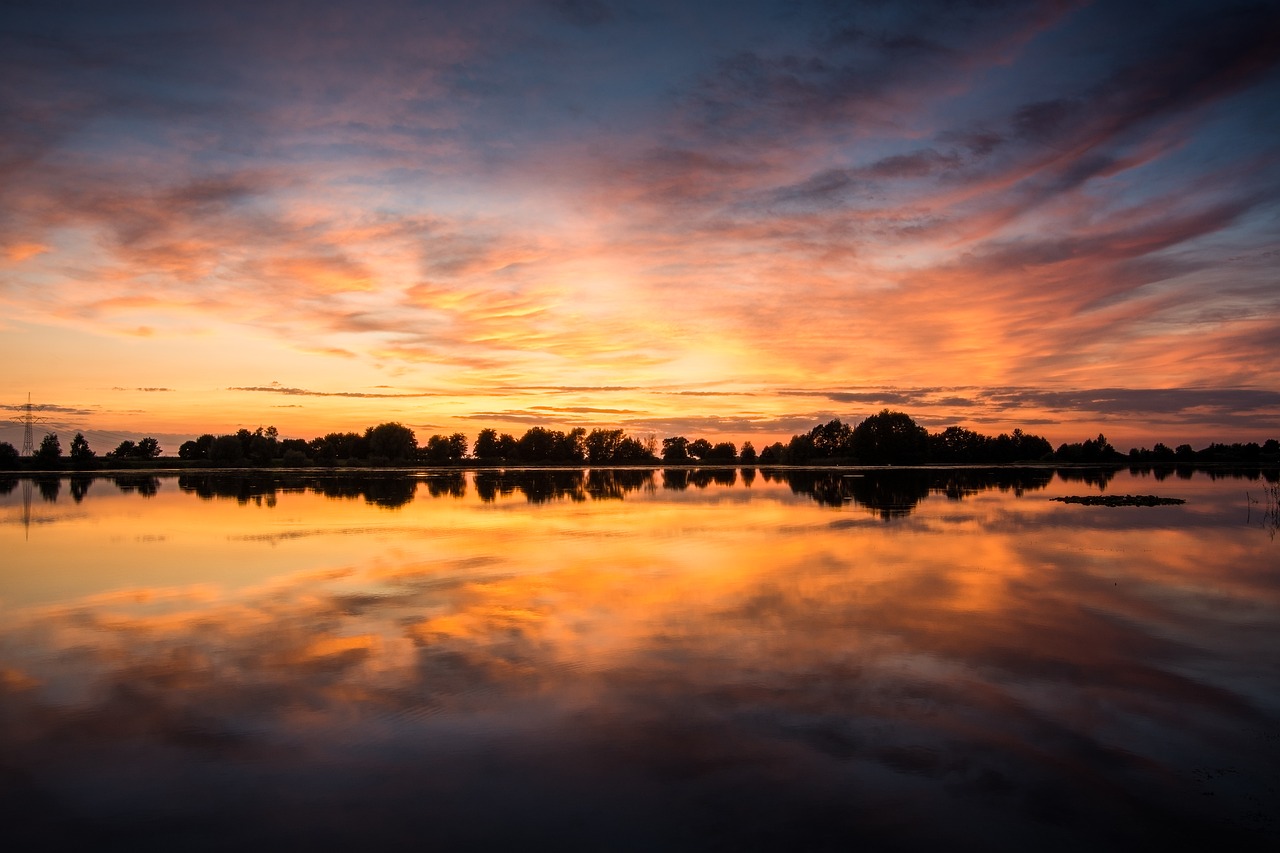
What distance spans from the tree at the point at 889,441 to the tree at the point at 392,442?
354 ft

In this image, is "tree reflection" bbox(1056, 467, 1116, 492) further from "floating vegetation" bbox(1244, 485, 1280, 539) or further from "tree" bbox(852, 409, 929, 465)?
"tree" bbox(852, 409, 929, 465)

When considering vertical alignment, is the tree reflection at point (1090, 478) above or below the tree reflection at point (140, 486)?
below

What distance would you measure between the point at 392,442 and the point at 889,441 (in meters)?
117

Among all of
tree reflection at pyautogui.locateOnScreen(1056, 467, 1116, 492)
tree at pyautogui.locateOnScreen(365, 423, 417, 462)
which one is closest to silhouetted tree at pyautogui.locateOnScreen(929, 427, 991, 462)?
tree reflection at pyautogui.locateOnScreen(1056, 467, 1116, 492)

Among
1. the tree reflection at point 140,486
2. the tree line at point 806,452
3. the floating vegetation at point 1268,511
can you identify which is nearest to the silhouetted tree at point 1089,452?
the tree line at point 806,452

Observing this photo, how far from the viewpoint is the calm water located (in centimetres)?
728

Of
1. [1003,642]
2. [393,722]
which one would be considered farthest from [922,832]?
[1003,642]

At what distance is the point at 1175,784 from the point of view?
791 centimetres

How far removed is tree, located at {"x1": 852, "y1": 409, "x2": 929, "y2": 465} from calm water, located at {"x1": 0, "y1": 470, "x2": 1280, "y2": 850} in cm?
14477

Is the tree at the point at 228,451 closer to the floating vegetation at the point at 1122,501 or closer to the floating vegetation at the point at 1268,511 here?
the floating vegetation at the point at 1122,501

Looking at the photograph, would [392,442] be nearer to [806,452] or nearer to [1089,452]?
[806,452]

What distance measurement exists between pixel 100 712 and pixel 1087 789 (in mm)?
12271

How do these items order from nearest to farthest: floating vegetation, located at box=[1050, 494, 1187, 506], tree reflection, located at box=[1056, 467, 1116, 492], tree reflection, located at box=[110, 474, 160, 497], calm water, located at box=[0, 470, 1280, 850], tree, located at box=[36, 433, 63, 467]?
1. calm water, located at box=[0, 470, 1280, 850]
2. floating vegetation, located at box=[1050, 494, 1187, 506]
3. tree reflection, located at box=[110, 474, 160, 497]
4. tree reflection, located at box=[1056, 467, 1116, 492]
5. tree, located at box=[36, 433, 63, 467]

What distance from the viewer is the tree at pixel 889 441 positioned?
16212cm
